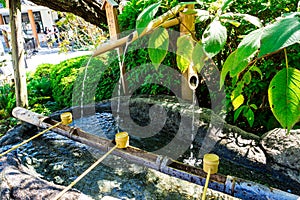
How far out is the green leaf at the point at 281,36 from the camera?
19.5 inches

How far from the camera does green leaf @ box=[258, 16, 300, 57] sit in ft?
1.63

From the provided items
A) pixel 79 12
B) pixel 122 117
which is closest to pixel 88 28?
pixel 79 12

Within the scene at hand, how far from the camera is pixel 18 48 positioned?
3.92 metres

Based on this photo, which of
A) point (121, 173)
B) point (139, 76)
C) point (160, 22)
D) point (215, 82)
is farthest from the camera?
point (139, 76)

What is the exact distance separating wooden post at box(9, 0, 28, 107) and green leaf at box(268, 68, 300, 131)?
4.10 m

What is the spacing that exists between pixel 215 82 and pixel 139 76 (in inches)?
50.5

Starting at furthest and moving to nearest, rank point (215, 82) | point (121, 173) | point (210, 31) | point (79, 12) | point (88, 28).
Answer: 1. point (88, 28)
2. point (79, 12)
3. point (215, 82)
4. point (121, 173)
5. point (210, 31)

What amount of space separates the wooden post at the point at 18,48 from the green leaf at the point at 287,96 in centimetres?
410

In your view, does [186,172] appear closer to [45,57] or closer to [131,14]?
[131,14]

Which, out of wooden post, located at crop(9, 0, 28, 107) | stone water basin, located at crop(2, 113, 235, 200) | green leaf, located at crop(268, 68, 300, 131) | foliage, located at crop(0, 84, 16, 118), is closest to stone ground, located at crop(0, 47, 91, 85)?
foliage, located at crop(0, 84, 16, 118)

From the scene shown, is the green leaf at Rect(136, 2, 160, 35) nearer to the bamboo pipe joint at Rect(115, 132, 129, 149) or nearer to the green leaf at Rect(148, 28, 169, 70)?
the green leaf at Rect(148, 28, 169, 70)

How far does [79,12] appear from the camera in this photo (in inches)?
188

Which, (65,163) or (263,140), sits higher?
(263,140)

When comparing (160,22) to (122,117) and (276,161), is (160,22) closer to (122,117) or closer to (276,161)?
(276,161)
